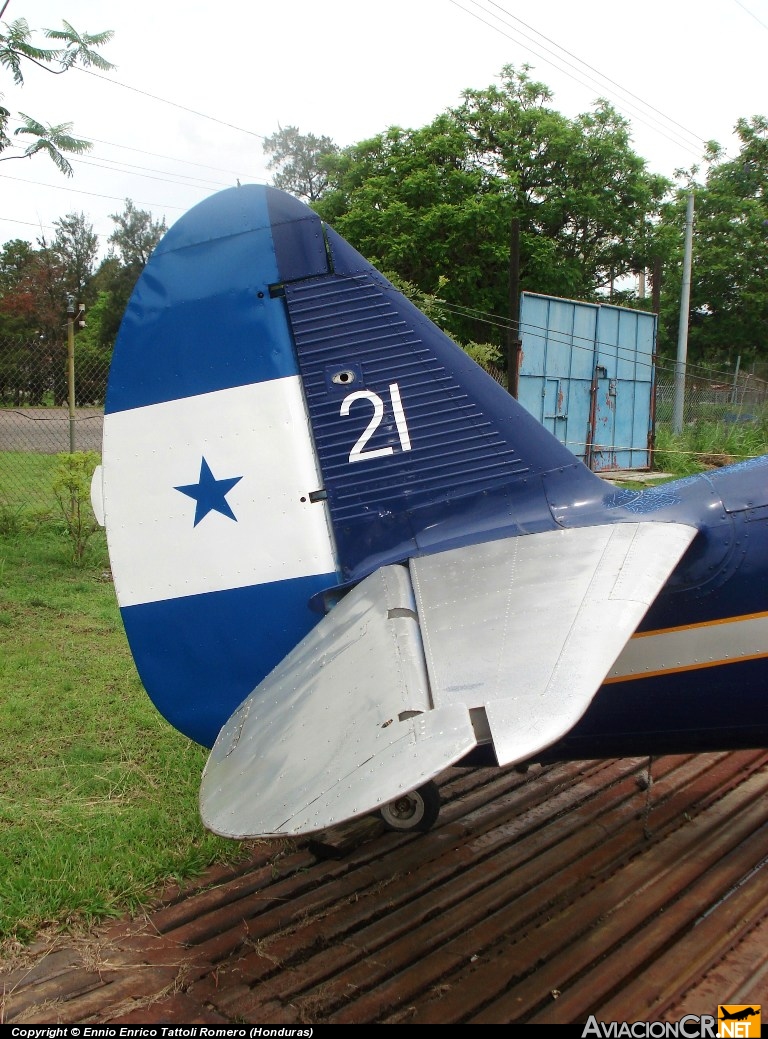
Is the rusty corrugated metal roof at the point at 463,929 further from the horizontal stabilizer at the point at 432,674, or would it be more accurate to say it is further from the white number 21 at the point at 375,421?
the white number 21 at the point at 375,421

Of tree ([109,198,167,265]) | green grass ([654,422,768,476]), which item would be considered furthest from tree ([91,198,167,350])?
green grass ([654,422,768,476])

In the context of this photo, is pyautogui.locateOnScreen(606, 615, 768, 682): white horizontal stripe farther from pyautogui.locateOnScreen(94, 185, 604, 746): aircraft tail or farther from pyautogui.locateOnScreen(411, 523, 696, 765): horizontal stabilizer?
pyautogui.locateOnScreen(94, 185, 604, 746): aircraft tail

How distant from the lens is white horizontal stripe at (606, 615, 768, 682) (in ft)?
9.22

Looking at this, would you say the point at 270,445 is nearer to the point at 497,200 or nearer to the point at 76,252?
the point at 497,200

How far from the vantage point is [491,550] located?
2.73 metres

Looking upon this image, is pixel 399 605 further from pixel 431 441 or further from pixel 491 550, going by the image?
pixel 431 441

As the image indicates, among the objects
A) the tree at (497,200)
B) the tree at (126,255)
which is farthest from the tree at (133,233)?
the tree at (497,200)

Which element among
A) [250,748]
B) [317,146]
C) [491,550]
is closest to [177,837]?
[250,748]

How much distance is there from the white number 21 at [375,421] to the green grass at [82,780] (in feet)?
Result: 5.76

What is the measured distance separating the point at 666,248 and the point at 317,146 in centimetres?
2969

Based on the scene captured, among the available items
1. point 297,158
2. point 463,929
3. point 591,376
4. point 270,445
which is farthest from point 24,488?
point 297,158

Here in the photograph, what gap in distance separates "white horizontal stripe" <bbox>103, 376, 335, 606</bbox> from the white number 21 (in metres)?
0.17

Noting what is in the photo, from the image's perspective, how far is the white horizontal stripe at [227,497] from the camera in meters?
3.11

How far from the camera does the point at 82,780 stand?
3.99m
